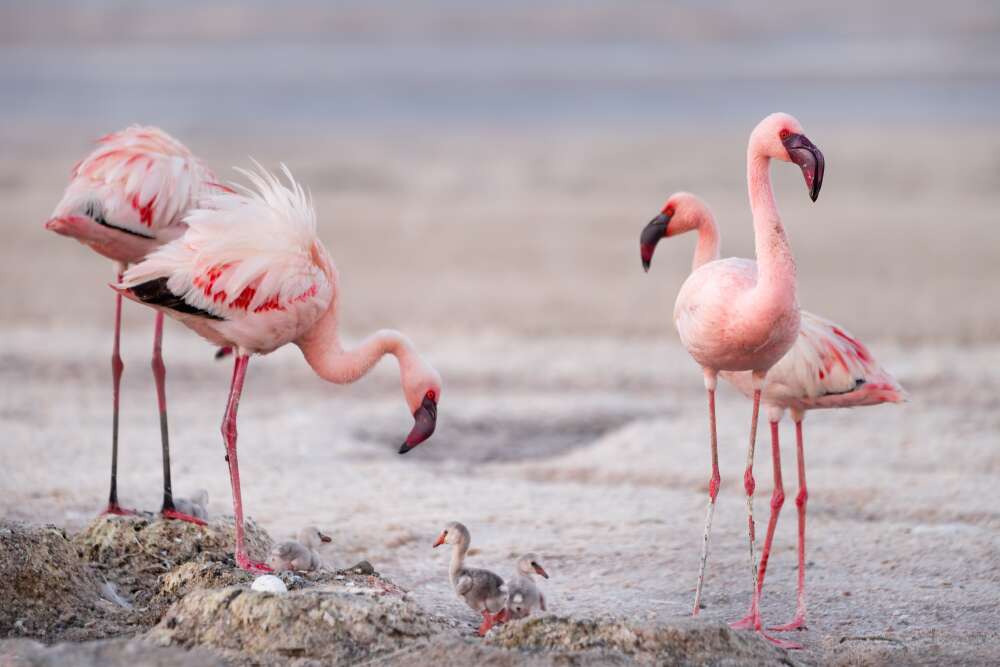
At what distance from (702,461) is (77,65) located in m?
30.0

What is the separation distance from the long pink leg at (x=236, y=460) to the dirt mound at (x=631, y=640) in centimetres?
137

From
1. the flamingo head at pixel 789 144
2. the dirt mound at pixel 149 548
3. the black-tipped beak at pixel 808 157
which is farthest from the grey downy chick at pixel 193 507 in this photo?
the black-tipped beak at pixel 808 157

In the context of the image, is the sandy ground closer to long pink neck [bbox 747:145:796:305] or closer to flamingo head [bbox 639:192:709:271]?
long pink neck [bbox 747:145:796:305]

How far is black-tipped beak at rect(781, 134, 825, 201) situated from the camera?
563cm

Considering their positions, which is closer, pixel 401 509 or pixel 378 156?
pixel 401 509

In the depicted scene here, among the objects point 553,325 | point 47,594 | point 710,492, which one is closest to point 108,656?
point 47,594

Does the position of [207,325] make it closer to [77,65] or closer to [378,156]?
[378,156]

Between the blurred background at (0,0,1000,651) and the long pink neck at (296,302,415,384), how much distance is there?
1.04m

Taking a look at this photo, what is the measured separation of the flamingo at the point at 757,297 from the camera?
577cm

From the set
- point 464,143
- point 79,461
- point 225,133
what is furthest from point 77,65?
point 79,461

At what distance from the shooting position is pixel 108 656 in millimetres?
4852

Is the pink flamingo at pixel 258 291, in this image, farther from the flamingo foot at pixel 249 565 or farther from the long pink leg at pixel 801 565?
the long pink leg at pixel 801 565

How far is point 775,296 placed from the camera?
576cm

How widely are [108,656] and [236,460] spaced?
173cm
